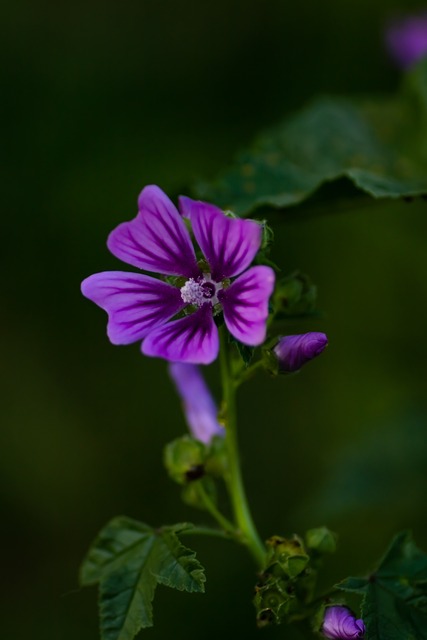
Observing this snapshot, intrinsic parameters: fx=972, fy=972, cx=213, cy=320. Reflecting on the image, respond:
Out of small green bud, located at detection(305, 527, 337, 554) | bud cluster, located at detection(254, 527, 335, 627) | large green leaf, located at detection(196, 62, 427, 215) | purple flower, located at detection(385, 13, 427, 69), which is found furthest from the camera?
purple flower, located at detection(385, 13, 427, 69)

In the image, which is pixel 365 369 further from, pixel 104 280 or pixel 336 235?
pixel 104 280

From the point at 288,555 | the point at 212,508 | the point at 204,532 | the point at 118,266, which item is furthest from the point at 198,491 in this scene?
the point at 118,266

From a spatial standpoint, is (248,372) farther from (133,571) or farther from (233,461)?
(133,571)

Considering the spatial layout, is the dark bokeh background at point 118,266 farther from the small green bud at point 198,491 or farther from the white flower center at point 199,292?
the white flower center at point 199,292

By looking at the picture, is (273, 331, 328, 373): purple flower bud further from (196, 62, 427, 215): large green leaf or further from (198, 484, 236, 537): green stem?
(196, 62, 427, 215): large green leaf

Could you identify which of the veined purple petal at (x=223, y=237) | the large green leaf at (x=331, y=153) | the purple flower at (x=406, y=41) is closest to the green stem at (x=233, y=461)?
the veined purple petal at (x=223, y=237)

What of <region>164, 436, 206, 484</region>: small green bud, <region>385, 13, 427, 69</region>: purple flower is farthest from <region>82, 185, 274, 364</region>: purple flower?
<region>385, 13, 427, 69</region>: purple flower
